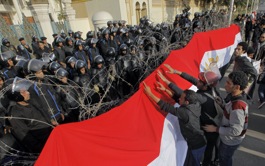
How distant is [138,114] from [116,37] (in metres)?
6.34

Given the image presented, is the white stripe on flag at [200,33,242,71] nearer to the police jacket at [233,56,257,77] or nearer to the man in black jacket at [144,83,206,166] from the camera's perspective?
the police jacket at [233,56,257,77]

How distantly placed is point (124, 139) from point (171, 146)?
30.5 inches

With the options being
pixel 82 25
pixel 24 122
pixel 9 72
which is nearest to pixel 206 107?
pixel 24 122

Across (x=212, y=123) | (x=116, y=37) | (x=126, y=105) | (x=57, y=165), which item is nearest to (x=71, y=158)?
(x=57, y=165)

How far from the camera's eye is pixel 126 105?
2189 mm

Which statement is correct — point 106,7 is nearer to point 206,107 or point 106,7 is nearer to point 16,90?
point 16,90

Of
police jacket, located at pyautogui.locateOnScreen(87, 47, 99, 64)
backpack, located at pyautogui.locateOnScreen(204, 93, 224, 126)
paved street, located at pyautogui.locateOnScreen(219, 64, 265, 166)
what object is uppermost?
police jacket, located at pyautogui.locateOnScreen(87, 47, 99, 64)

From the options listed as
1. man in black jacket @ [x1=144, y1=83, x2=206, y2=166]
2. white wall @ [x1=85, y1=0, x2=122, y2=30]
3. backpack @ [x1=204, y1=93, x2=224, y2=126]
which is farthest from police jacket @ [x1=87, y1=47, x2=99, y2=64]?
white wall @ [x1=85, y1=0, x2=122, y2=30]

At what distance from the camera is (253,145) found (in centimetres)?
349

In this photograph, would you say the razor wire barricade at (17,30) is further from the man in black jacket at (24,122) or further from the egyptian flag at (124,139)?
the egyptian flag at (124,139)

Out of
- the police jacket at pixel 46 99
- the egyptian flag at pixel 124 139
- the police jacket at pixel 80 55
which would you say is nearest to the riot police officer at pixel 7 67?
the police jacket at pixel 80 55

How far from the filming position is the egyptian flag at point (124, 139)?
1.64 metres

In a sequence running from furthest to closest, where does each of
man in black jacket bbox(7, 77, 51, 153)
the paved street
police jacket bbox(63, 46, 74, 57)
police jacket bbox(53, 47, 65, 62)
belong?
police jacket bbox(63, 46, 74, 57)
police jacket bbox(53, 47, 65, 62)
the paved street
man in black jacket bbox(7, 77, 51, 153)

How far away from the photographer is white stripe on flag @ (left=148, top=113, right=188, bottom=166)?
2232 mm
